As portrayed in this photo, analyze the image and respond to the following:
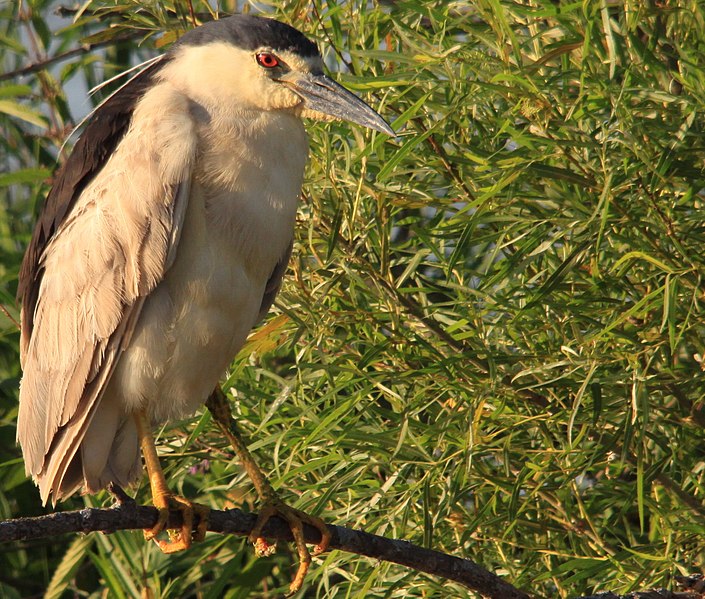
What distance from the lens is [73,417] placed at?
1.94 meters

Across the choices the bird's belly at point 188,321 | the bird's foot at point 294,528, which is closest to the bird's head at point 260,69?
the bird's belly at point 188,321

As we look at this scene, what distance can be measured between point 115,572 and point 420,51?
141 centimetres

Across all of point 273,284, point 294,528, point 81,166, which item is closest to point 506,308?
point 273,284

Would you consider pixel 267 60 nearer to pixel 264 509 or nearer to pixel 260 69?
pixel 260 69

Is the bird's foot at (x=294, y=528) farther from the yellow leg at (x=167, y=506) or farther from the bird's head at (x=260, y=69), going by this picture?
the bird's head at (x=260, y=69)

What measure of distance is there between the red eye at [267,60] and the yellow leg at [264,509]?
649mm

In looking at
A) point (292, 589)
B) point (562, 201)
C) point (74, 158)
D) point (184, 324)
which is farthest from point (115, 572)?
point (562, 201)

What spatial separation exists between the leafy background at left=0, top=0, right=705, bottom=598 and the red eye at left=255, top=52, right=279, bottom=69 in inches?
5.0

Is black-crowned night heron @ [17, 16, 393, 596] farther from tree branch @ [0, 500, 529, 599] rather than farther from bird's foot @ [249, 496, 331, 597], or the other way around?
tree branch @ [0, 500, 529, 599]

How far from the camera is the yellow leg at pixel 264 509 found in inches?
73.9

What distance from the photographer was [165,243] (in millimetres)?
1854

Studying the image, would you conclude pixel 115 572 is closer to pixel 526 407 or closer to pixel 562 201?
pixel 526 407

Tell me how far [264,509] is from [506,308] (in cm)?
59

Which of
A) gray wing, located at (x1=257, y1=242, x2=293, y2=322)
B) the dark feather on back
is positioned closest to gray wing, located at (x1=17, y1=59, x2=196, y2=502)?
the dark feather on back
